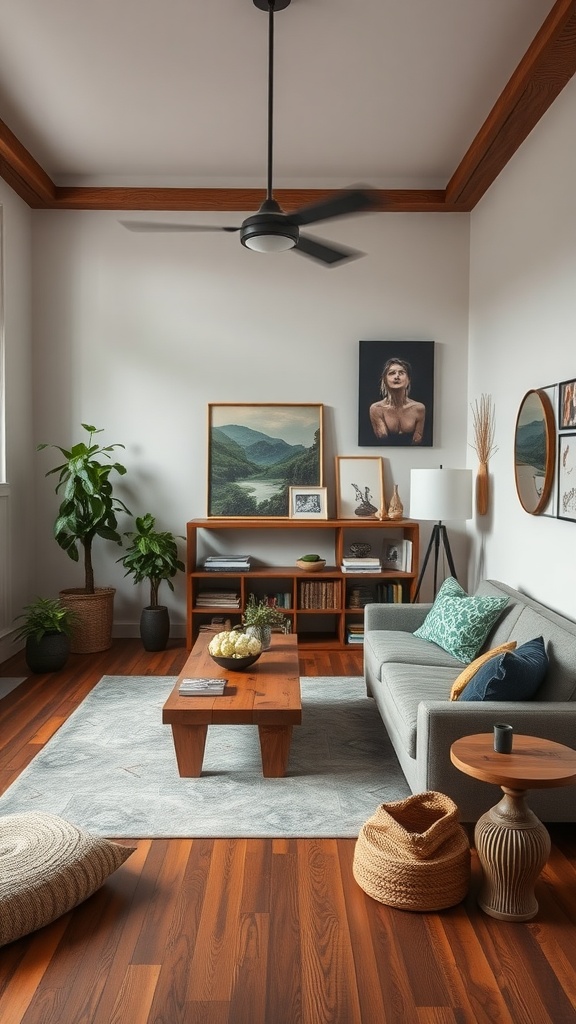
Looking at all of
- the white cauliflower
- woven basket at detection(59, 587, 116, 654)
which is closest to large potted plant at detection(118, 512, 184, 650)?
woven basket at detection(59, 587, 116, 654)

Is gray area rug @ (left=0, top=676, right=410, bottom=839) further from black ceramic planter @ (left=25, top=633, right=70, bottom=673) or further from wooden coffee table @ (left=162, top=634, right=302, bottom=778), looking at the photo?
black ceramic planter @ (left=25, top=633, right=70, bottom=673)

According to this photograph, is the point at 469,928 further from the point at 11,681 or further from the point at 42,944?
the point at 11,681

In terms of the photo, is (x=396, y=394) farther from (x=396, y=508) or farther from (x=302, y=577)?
(x=302, y=577)

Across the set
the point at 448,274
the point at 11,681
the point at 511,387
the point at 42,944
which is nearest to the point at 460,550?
the point at 511,387

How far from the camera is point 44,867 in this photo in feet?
8.08

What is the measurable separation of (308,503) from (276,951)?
13.4 feet

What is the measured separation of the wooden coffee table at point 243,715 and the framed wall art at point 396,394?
284 centimetres

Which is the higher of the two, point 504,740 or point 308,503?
point 308,503

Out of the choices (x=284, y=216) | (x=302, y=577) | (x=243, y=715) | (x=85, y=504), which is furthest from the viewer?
(x=302, y=577)

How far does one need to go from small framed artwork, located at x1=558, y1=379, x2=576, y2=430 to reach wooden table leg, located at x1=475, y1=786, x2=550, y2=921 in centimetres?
196

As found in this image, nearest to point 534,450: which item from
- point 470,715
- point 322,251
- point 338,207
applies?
point 322,251

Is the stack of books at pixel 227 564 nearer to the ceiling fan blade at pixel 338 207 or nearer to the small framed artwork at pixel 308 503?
the small framed artwork at pixel 308 503

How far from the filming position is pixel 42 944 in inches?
91.6

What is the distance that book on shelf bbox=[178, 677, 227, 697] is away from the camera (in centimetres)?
356
